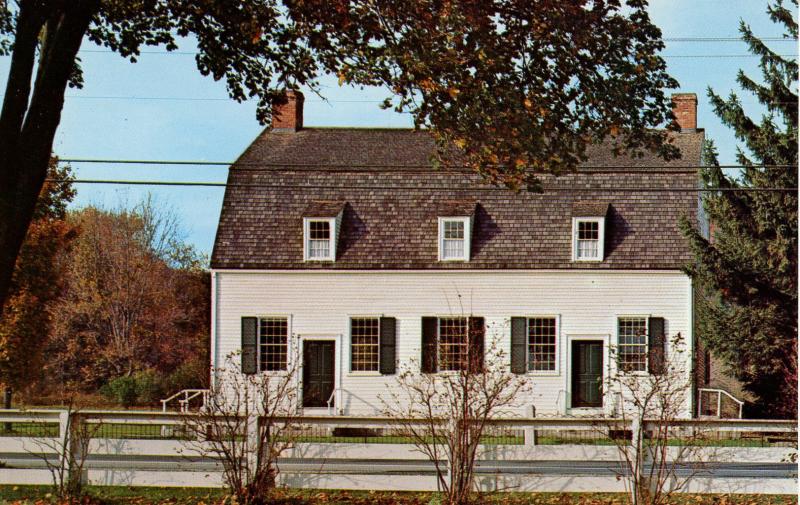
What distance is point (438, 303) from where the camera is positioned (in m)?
25.4

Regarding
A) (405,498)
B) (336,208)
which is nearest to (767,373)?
(336,208)

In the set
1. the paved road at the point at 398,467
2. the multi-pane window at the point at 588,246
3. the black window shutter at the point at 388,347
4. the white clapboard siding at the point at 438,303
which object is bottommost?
the paved road at the point at 398,467

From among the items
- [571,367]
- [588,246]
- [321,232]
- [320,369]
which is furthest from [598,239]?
[320,369]

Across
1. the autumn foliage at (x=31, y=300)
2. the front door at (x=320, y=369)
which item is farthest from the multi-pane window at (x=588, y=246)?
the autumn foliage at (x=31, y=300)

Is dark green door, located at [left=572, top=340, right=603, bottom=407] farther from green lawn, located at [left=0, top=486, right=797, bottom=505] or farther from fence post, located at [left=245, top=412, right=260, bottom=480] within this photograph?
fence post, located at [left=245, top=412, right=260, bottom=480]

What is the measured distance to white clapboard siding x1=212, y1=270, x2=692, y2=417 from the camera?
24.8 m

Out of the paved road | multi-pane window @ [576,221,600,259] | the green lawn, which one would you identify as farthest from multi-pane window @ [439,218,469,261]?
the green lawn

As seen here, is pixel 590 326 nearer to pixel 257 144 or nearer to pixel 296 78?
pixel 257 144

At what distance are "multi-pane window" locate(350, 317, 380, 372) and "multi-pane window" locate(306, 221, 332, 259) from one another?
1.76 metres

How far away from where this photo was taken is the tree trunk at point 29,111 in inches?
453

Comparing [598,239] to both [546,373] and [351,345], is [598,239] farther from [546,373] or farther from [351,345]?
[351,345]

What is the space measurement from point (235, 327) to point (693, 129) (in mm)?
12453

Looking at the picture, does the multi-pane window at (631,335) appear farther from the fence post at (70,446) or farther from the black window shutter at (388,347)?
the fence post at (70,446)

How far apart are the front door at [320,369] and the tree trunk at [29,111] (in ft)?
46.4
